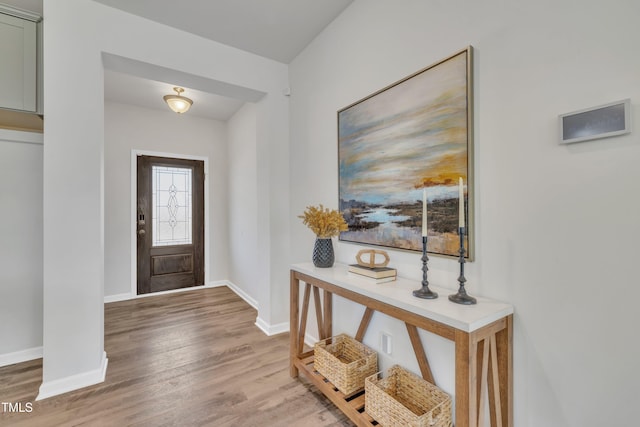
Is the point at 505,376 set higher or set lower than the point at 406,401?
higher

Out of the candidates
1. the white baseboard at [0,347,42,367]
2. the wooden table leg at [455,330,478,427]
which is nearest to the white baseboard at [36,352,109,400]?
the white baseboard at [0,347,42,367]

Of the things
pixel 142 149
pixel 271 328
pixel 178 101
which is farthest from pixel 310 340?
pixel 142 149

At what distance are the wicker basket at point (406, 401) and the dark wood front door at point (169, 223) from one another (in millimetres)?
3817

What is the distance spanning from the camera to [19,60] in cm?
210

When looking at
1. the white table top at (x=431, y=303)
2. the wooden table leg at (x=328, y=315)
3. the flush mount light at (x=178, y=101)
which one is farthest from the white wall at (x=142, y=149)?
the white table top at (x=431, y=303)

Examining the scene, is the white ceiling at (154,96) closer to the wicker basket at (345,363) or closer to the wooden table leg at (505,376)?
the wicker basket at (345,363)

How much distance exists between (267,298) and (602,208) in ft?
8.79

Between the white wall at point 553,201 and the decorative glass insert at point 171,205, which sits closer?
the white wall at point 553,201

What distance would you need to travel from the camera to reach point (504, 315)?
3.80ft

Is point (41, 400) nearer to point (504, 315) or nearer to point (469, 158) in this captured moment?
point (504, 315)

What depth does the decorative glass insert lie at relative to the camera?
13.9 ft

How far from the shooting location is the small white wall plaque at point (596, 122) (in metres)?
0.91

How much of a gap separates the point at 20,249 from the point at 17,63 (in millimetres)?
1504

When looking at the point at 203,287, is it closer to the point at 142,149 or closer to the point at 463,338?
the point at 142,149
